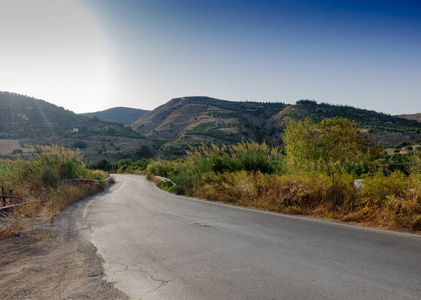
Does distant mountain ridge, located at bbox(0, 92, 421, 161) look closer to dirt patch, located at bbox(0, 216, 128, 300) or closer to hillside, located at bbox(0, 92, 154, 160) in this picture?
hillside, located at bbox(0, 92, 154, 160)

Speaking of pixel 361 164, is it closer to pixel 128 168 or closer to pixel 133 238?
pixel 133 238

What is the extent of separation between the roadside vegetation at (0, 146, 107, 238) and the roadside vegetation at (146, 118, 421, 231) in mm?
6515

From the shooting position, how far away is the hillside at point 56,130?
7106 centimetres

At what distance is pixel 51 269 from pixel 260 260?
346 cm

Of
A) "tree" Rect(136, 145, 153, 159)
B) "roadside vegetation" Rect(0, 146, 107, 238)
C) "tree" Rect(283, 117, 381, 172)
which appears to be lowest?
"tree" Rect(136, 145, 153, 159)

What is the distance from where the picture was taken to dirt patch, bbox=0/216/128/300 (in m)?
3.61

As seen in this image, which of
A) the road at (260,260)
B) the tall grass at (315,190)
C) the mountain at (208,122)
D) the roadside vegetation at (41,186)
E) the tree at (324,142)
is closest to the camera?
the road at (260,260)

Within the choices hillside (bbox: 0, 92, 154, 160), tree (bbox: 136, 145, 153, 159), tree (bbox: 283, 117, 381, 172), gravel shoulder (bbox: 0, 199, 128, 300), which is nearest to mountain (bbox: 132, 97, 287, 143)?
tree (bbox: 136, 145, 153, 159)

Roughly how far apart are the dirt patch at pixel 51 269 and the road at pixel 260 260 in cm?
26

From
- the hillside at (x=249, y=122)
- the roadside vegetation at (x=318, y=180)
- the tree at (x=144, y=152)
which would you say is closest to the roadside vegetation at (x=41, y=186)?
the roadside vegetation at (x=318, y=180)

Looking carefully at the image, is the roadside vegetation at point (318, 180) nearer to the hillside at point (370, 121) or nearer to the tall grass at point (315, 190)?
the tall grass at point (315, 190)

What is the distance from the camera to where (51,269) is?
4496 millimetres

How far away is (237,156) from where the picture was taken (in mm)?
15047

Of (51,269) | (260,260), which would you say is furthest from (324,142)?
(51,269)
